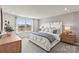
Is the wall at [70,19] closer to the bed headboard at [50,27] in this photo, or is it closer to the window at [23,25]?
the bed headboard at [50,27]

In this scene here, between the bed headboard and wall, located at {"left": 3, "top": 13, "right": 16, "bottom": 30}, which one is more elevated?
wall, located at {"left": 3, "top": 13, "right": 16, "bottom": 30}

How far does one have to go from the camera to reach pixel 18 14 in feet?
14.1

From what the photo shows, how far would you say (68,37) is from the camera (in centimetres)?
516

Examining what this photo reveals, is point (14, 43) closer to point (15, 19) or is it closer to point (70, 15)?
point (15, 19)

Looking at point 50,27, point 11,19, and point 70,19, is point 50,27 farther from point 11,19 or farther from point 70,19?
point 11,19

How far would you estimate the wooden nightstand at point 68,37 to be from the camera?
16.6 ft

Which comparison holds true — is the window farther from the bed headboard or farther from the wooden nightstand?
the wooden nightstand

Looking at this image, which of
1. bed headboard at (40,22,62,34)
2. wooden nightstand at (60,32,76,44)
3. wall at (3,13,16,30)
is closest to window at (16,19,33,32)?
wall at (3,13,16,30)

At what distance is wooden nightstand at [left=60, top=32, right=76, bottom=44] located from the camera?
200 inches

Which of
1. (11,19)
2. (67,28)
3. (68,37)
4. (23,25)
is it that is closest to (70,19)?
(67,28)

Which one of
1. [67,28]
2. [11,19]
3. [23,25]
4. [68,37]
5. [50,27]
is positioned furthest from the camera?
[67,28]

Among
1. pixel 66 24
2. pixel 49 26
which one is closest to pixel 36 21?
pixel 49 26

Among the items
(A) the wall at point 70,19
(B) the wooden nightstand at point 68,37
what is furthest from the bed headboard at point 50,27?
(B) the wooden nightstand at point 68,37
